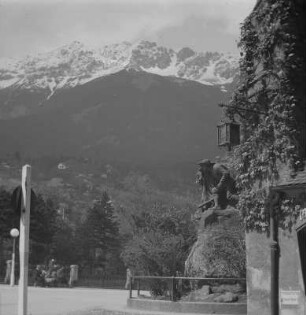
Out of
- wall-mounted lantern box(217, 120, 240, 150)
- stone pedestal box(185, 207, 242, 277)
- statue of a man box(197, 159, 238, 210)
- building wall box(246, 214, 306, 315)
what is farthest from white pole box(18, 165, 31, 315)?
statue of a man box(197, 159, 238, 210)

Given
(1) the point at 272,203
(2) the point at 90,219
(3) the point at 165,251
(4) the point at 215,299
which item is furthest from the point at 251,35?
(2) the point at 90,219

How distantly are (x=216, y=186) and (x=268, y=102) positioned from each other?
7602 millimetres

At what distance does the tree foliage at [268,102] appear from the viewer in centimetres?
1527

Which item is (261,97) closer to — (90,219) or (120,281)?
(120,281)

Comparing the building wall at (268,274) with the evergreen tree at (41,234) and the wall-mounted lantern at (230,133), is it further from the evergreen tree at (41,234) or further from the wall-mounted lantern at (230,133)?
the evergreen tree at (41,234)

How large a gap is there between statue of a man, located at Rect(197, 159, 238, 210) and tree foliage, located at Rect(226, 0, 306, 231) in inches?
235

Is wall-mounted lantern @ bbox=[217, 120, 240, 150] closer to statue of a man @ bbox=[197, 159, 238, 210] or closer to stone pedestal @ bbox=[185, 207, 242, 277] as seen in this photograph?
stone pedestal @ bbox=[185, 207, 242, 277]

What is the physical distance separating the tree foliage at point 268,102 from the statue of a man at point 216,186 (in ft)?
19.6

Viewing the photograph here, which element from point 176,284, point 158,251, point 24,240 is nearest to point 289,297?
point 176,284

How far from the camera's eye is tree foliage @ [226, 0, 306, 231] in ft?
50.1

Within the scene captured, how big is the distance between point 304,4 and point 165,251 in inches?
444

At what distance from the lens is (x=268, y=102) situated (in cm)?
1581

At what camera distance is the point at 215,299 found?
19344 mm

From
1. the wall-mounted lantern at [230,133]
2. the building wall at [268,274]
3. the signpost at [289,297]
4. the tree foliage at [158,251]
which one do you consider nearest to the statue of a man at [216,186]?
the tree foliage at [158,251]
